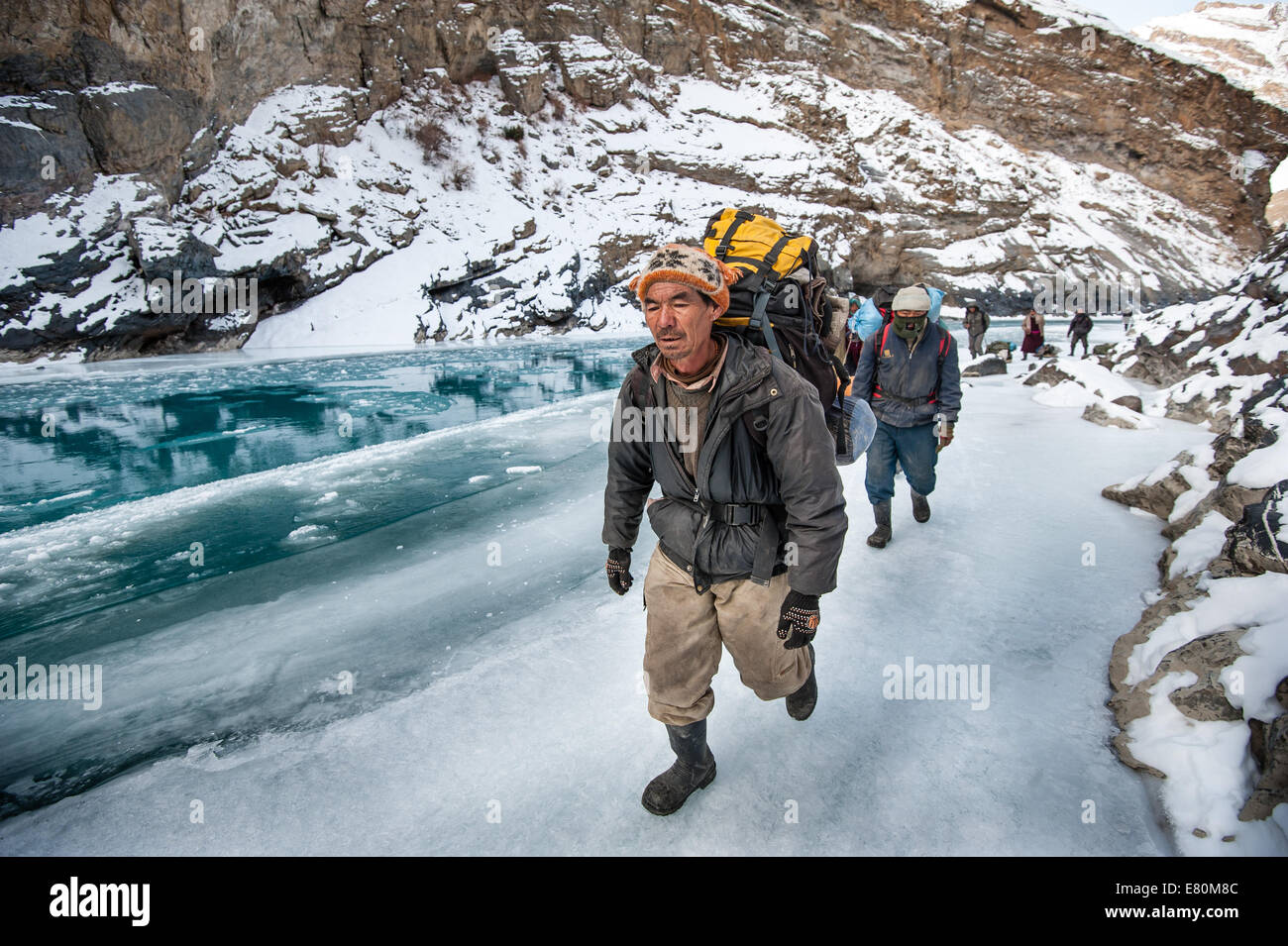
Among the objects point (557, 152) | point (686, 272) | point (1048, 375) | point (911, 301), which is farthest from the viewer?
point (557, 152)

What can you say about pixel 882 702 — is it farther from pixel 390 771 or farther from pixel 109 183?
pixel 109 183

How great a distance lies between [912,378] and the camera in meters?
3.73

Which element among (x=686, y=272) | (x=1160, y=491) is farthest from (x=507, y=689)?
(x=1160, y=491)

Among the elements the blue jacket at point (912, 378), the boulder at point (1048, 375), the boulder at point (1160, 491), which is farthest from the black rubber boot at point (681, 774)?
the boulder at point (1048, 375)

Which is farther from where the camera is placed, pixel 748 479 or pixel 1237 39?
pixel 1237 39

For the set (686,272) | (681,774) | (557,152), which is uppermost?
(557,152)

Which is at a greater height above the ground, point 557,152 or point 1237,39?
point 1237,39

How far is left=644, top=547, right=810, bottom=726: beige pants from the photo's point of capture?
174 cm

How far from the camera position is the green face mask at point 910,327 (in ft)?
11.9

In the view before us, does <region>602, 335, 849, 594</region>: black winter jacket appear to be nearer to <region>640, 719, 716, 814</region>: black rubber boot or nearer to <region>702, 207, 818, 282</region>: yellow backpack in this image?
<region>702, 207, 818, 282</region>: yellow backpack

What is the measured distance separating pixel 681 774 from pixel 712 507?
0.86 meters

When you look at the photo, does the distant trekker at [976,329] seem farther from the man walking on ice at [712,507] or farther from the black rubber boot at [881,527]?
the man walking on ice at [712,507]

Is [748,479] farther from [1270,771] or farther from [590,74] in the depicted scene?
[590,74]

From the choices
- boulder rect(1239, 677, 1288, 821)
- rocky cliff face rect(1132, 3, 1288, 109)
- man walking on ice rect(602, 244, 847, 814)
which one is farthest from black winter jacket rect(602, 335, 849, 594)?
rocky cliff face rect(1132, 3, 1288, 109)
